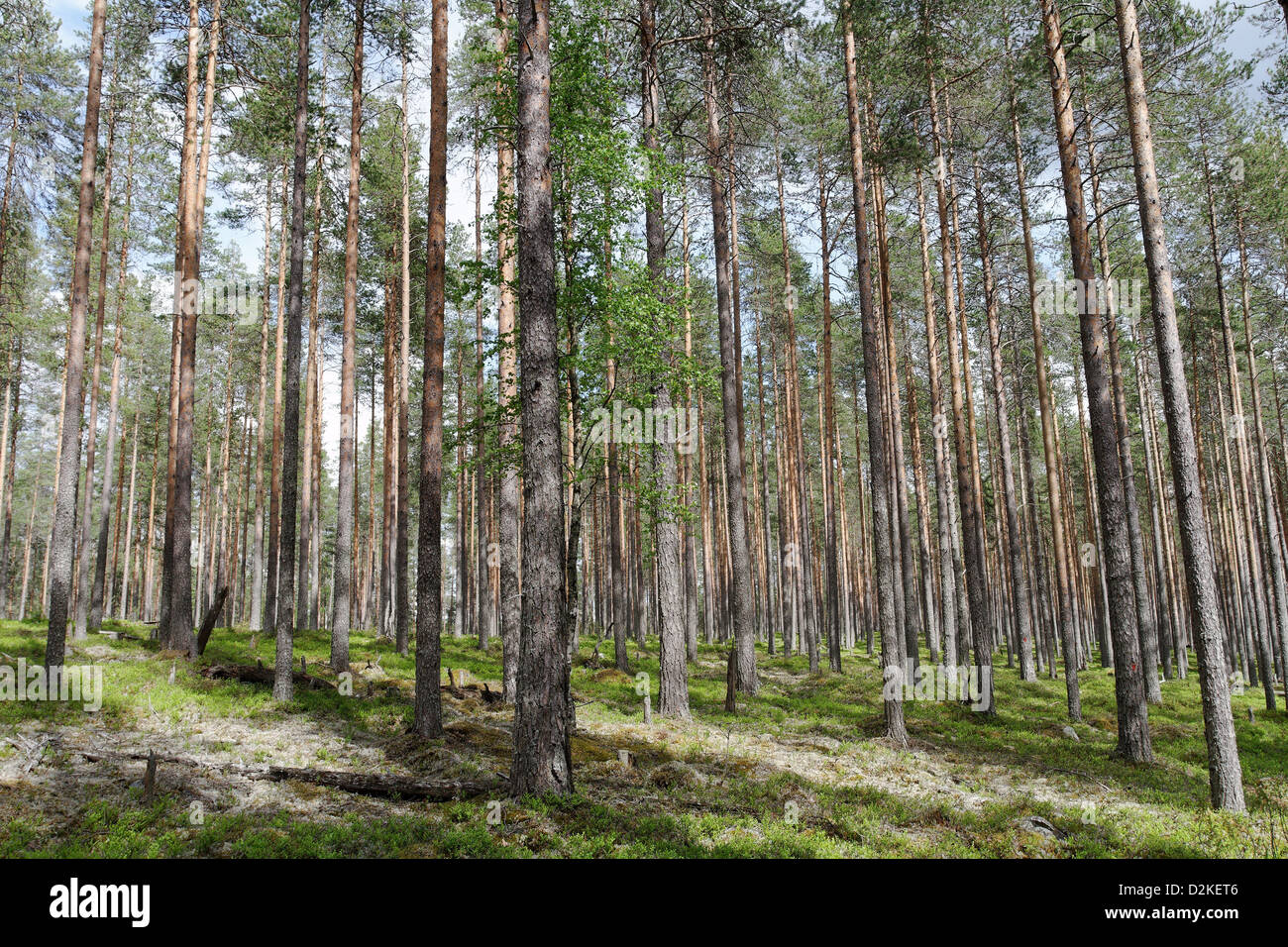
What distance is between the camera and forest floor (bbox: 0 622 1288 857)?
6.21 meters

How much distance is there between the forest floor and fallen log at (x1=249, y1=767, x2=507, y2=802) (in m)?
0.12

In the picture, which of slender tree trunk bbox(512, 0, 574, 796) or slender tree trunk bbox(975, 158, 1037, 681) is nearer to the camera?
slender tree trunk bbox(512, 0, 574, 796)

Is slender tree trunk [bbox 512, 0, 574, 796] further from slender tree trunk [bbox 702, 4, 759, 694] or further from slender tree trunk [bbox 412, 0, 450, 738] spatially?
slender tree trunk [bbox 702, 4, 759, 694]

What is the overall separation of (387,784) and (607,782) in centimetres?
259

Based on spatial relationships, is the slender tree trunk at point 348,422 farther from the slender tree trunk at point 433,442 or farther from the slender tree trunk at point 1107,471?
the slender tree trunk at point 1107,471

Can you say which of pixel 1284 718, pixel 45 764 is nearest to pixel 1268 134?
pixel 1284 718

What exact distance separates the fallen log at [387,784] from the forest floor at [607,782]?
0.40 ft

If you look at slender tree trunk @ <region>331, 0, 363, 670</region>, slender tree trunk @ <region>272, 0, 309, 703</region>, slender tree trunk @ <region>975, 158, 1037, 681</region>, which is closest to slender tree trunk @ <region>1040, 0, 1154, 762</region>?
slender tree trunk @ <region>975, 158, 1037, 681</region>

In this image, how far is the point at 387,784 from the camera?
24.6 ft

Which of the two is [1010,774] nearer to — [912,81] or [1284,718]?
[1284,718]

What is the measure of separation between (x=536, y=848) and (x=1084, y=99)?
53.1ft

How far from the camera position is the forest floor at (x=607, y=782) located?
6.21 metres

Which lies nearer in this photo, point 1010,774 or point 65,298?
point 1010,774
